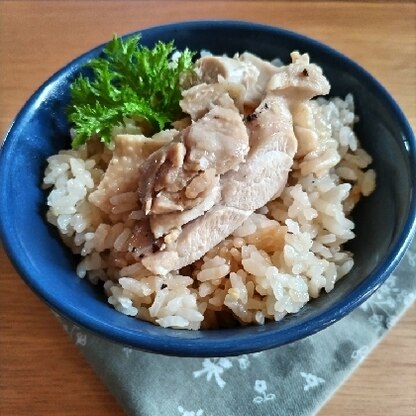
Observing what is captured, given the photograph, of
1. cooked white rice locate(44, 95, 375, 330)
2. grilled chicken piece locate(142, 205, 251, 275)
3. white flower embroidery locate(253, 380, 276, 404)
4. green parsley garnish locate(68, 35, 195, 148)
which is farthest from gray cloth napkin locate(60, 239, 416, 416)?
green parsley garnish locate(68, 35, 195, 148)

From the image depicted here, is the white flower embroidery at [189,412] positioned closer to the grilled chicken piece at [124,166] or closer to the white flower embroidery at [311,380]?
the white flower embroidery at [311,380]

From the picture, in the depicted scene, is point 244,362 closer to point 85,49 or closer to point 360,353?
point 360,353

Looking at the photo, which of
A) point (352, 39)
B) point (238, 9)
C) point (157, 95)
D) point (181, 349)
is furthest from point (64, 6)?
point (181, 349)

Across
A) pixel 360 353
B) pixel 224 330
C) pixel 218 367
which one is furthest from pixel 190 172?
pixel 360 353

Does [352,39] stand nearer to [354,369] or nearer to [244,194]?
[244,194]

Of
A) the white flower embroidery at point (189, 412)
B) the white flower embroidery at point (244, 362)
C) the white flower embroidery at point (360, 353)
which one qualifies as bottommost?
the white flower embroidery at point (189, 412)

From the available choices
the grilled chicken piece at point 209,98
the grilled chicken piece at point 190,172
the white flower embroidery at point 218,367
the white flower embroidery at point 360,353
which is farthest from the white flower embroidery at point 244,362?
the grilled chicken piece at point 209,98
